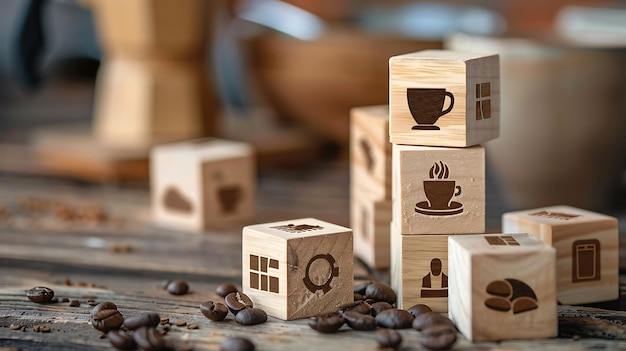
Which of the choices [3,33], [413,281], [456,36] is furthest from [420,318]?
[3,33]

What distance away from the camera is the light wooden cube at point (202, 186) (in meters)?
1.50

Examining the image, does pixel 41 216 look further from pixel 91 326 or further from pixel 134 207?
pixel 91 326

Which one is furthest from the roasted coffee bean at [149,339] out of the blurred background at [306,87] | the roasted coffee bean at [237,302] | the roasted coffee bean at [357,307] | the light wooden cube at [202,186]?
the blurred background at [306,87]

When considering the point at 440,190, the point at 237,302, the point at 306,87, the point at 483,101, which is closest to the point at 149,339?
the point at 237,302

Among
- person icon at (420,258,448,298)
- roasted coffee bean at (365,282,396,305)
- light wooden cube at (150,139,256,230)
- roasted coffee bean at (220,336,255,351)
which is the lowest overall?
roasted coffee bean at (220,336,255,351)

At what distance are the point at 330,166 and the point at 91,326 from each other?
102cm

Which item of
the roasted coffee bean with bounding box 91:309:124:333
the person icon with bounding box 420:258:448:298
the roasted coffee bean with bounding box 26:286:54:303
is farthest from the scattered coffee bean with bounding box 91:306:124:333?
the person icon with bounding box 420:258:448:298

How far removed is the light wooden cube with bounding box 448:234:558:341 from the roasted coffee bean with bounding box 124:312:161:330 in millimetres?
335

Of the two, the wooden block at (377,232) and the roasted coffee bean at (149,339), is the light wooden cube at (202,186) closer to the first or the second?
the wooden block at (377,232)

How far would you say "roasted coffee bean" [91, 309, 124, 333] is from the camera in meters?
0.99

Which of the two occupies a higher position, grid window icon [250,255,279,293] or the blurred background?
the blurred background

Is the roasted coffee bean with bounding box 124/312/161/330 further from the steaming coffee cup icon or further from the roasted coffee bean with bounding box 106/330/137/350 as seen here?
the steaming coffee cup icon

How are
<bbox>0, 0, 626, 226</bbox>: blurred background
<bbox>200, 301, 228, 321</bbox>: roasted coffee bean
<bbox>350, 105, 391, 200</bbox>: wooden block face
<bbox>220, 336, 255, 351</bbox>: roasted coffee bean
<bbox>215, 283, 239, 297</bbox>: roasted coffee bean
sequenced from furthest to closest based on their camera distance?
<bbox>0, 0, 626, 226</bbox>: blurred background → <bbox>350, 105, 391, 200</bbox>: wooden block face → <bbox>215, 283, 239, 297</bbox>: roasted coffee bean → <bbox>200, 301, 228, 321</bbox>: roasted coffee bean → <bbox>220, 336, 255, 351</bbox>: roasted coffee bean

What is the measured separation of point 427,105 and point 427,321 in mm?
256
